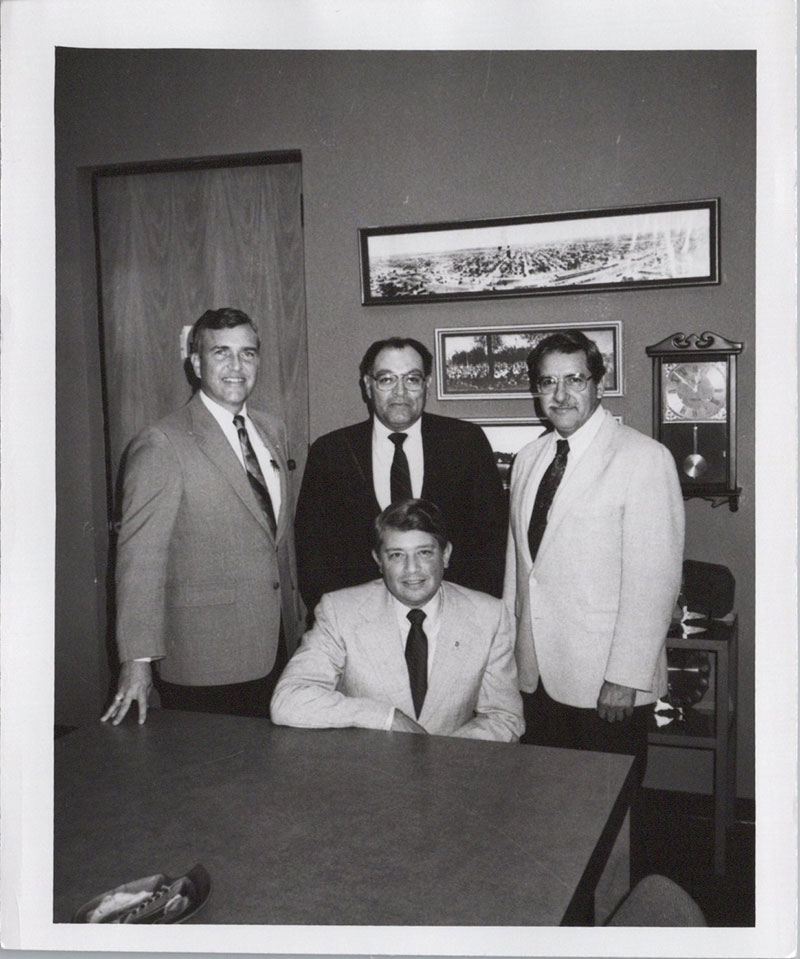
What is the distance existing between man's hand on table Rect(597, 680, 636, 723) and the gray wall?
249mm

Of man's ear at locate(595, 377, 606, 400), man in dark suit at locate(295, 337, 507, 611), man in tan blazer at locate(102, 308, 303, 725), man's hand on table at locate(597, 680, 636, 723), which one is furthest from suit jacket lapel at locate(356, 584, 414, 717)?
man's ear at locate(595, 377, 606, 400)

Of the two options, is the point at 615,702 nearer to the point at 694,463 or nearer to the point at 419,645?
the point at 419,645

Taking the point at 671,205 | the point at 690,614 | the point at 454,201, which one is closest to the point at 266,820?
the point at 690,614

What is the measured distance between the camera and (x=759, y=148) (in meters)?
1.70

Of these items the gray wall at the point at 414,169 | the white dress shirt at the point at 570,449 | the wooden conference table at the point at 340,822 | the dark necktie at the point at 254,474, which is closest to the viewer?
the wooden conference table at the point at 340,822

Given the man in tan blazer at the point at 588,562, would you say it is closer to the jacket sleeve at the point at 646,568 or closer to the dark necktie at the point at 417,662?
the jacket sleeve at the point at 646,568

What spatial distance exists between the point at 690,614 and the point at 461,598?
1.72 feet

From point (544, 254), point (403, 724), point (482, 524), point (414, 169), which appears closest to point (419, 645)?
point (403, 724)

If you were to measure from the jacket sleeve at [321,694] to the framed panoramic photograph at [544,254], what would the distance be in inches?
32.8

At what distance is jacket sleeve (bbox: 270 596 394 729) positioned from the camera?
1621 millimetres

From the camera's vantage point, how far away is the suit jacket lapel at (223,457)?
1.95 metres

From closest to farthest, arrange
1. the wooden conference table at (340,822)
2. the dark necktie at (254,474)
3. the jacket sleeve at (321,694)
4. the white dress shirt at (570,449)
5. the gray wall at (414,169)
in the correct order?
1. the wooden conference table at (340,822)
2. the jacket sleeve at (321,694)
3. the gray wall at (414,169)
4. the white dress shirt at (570,449)
5. the dark necktie at (254,474)

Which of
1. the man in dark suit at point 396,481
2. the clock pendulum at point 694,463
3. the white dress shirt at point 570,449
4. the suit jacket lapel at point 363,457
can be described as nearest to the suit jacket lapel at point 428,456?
the man in dark suit at point 396,481

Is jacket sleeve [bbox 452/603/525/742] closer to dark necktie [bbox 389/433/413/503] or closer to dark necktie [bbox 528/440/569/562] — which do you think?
dark necktie [bbox 528/440/569/562]
